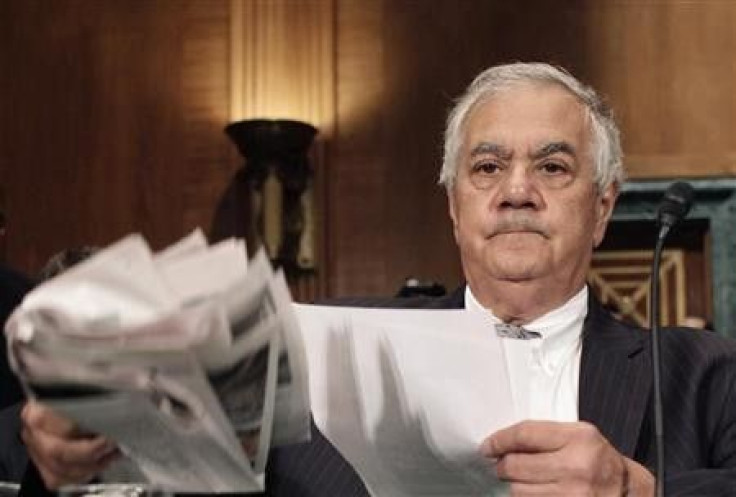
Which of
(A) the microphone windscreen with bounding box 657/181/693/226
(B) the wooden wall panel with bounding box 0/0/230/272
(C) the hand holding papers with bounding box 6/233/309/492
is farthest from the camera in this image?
(B) the wooden wall panel with bounding box 0/0/230/272

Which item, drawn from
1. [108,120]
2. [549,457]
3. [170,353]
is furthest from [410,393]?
[108,120]

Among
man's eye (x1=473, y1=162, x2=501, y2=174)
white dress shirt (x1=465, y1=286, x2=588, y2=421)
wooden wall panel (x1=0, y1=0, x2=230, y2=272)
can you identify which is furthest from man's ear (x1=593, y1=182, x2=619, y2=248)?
wooden wall panel (x1=0, y1=0, x2=230, y2=272)

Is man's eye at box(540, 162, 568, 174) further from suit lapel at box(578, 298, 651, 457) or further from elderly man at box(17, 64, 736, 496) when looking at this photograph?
suit lapel at box(578, 298, 651, 457)

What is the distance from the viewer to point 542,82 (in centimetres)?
251

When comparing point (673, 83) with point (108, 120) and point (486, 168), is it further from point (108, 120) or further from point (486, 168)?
point (486, 168)

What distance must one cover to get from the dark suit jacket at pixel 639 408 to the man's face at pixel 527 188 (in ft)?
0.55

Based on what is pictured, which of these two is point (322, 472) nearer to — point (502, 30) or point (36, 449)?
point (36, 449)

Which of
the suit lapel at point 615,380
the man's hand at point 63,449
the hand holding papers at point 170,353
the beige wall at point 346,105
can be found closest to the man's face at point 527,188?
the suit lapel at point 615,380

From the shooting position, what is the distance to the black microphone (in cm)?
180

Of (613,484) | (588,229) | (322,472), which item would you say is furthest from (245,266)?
(588,229)

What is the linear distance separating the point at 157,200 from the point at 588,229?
14.9 ft

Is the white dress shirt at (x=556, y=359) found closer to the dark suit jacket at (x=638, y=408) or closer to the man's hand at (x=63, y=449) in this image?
the dark suit jacket at (x=638, y=408)

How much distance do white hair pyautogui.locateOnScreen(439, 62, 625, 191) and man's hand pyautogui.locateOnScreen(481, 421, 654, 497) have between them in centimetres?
92

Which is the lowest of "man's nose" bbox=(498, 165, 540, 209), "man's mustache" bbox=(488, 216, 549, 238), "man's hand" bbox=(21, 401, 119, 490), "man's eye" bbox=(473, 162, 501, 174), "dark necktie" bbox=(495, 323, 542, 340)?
"dark necktie" bbox=(495, 323, 542, 340)
